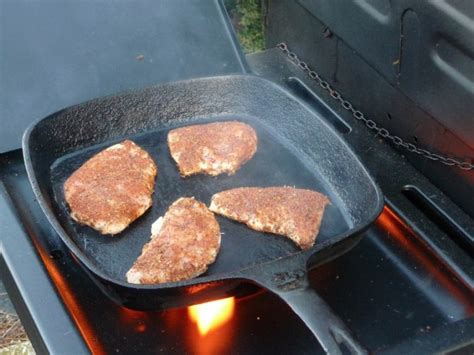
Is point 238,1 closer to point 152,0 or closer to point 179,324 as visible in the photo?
point 152,0

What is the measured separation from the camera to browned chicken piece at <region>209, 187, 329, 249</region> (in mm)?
1643

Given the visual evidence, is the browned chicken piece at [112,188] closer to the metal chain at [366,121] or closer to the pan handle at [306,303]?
the pan handle at [306,303]

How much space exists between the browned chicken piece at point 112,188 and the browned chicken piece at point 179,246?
10 cm

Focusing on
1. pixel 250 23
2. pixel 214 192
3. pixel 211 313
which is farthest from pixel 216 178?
pixel 250 23

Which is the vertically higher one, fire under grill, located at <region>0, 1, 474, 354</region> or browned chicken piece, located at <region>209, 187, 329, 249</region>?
browned chicken piece, located at <region>209, 187, 329, 249</region>

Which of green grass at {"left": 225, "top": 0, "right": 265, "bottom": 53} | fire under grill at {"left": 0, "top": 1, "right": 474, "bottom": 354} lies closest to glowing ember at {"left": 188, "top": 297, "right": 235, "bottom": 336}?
fire under grill at {"left": 0, "top": 1, "right": 474, "bottom": 354}

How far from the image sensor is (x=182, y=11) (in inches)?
88.4

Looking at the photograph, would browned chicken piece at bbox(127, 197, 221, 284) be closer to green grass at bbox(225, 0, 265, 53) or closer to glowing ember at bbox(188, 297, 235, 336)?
glowing ember at bbox(188, 297, 235, 336)

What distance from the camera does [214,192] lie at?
1.82 meters

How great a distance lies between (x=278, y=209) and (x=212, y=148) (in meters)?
0.34

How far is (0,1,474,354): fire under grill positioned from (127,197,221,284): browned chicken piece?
101 mm

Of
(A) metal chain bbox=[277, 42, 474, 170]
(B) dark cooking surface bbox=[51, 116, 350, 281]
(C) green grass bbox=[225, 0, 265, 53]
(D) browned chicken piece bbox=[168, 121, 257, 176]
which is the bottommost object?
(C) green grass bbox=[225, 0, 265, 53]

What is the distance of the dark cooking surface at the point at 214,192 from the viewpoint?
1.60m

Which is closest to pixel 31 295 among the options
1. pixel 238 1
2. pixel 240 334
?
pixel 240 334
